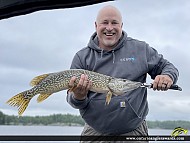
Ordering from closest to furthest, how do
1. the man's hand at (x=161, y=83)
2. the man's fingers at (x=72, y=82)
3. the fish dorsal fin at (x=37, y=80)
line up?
the man's hand at (x=161, y=83) < the man's fingers at (x=72, y=82) < the fish dorsal fin at (x=37, y=80)

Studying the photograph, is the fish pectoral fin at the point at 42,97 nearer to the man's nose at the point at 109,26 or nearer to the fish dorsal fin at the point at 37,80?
the fish dorsal fin at the point at 37,80

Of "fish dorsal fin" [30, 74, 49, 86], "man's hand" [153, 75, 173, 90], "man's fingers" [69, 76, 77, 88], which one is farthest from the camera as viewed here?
"fish dorsal fin" [30, 74, 49, 86]

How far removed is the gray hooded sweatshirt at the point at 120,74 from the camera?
7.63ft

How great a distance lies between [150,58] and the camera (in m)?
2.43

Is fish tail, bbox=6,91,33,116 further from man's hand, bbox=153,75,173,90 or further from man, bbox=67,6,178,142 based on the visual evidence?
man's hand, bbox=153,75,173,90

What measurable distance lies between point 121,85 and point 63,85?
0.38 metres

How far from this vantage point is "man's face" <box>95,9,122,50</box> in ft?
7.94

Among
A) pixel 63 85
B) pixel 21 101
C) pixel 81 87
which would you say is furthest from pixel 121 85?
pixel 21 101

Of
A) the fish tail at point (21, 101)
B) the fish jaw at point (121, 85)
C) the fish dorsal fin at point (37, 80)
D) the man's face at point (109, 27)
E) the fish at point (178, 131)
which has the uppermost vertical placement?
Answer: the man's face at point (109, 27)

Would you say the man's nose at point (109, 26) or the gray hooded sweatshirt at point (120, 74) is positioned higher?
the man's nose at point (109, 26)

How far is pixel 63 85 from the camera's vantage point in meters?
2.29

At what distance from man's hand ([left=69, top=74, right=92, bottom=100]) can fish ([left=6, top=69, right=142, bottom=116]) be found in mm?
19

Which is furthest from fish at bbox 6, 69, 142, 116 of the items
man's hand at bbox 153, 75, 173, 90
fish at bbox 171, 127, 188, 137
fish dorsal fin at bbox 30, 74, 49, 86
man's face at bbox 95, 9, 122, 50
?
fish at bbox 171, 127, 188, 137

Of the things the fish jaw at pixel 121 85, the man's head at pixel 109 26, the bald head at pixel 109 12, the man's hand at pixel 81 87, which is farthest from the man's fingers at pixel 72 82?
the bald head at pixel 109 12
